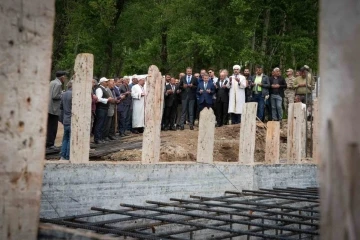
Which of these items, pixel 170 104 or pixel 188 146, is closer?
pixel 188 146

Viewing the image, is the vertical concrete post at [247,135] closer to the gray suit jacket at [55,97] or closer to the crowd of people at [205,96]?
the gray suit jacket at [55,97]

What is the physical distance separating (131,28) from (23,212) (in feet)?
98.1

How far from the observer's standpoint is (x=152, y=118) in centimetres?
816

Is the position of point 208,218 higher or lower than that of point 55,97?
lower

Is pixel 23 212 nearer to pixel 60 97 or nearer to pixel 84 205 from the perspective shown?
pixel 84 205

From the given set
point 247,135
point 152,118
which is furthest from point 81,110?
point 247,135

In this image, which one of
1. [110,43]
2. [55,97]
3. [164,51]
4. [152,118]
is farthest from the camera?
[164,51]

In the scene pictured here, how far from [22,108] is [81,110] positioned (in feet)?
11.8

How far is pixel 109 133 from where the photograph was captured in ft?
57.9

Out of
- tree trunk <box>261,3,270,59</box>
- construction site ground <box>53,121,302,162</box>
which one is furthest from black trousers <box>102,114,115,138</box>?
tree trunk <box>261,3,270,59</box>

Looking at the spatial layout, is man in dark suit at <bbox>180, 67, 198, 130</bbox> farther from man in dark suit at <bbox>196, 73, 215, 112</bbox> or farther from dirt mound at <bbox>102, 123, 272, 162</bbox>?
dirt mound at <bbox>102, 123, 272, 162</bbox>

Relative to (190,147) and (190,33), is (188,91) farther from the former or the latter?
(190,33)

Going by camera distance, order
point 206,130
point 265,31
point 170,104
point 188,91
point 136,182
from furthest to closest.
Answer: point 265,31 < point 170,104 < point 188,91 < point 206,130 < point 136,182

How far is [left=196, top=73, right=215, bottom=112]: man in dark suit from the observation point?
1761 centimetres
